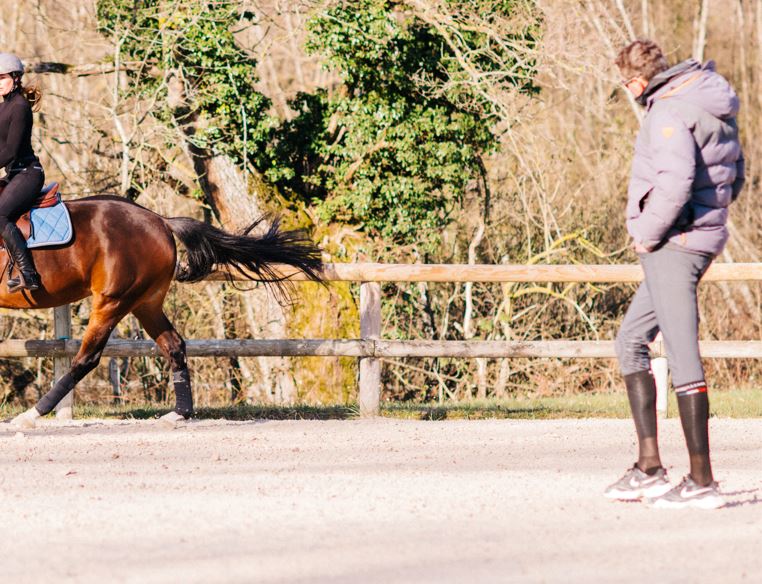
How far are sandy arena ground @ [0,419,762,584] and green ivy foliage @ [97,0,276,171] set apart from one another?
23.8 ft

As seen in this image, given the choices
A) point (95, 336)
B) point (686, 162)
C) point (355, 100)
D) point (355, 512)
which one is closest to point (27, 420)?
point (95, 336)

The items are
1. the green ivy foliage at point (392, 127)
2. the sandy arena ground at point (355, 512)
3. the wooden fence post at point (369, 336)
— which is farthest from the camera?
the green ivy foliage at point (392, 127)

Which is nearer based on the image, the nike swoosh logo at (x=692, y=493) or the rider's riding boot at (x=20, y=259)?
the nike swoosh logo at (x=692, y=493)

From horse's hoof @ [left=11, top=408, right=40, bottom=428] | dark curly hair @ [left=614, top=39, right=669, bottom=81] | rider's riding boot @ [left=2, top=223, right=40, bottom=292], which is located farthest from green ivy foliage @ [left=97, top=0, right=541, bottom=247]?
dark curly hair @ [left=614, top=39, right=669, bottom=81]

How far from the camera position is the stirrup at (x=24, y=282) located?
26.5 ft

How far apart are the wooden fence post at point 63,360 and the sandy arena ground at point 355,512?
1.17 metres

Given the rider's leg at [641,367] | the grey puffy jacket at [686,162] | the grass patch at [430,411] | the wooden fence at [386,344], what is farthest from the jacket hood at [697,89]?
the grass patch at [430,411]

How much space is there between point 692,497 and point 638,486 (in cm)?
27

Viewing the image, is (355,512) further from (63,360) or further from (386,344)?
(63,360)

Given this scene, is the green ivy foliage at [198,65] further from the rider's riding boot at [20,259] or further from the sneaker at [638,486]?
the sneaker at [638,486]

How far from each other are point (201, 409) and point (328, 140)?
6357mm

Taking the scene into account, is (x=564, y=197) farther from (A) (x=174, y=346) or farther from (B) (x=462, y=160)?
(A) (x=174, y=346)

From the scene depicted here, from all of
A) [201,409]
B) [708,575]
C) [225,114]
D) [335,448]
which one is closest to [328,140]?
[225,114]

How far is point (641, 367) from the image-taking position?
553 centimetres
